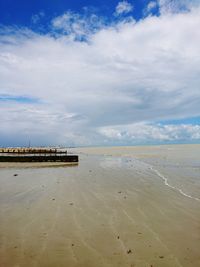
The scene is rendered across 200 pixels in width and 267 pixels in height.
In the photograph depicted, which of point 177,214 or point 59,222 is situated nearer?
point 59,222

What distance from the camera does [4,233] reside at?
7363 mm

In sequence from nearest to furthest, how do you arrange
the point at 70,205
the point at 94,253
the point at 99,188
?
the point at 94,253
the point at 70,205
the point at 99,188

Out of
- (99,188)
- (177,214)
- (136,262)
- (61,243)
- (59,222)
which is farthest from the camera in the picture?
(99,188)

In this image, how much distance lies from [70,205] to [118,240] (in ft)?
13.9

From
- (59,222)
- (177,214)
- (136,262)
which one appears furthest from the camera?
(177,214)

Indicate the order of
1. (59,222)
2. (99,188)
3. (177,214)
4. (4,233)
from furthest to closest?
(99,188), (177,214), (59,222), (4,233)

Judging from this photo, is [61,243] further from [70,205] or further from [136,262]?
[70,205]

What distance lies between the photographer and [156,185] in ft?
51.0

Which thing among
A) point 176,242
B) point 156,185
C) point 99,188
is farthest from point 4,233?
point 156,185

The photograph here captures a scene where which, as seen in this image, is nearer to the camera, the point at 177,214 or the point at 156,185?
the point at 177,214

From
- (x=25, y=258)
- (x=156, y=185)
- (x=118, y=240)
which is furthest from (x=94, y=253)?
(x=156, y=185)

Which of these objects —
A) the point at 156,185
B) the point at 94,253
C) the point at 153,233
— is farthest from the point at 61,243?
the point at 156,185

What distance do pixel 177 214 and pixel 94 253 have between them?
4339 millimetres

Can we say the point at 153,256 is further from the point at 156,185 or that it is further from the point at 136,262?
the point at 156,185
